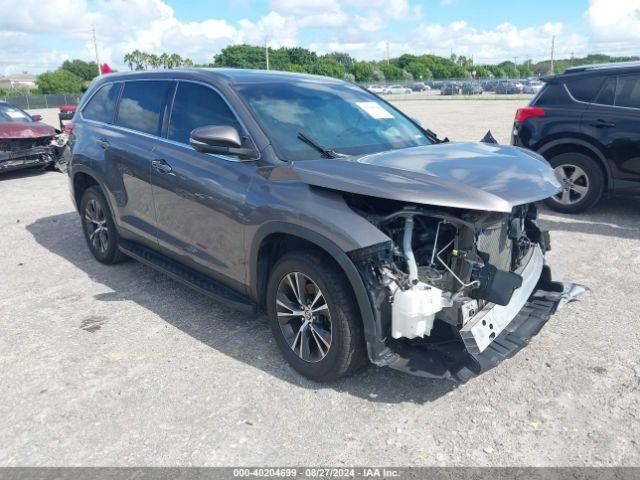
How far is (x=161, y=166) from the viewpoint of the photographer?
430cm

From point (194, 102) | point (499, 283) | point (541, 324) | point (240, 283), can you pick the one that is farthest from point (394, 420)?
point (194, 102)

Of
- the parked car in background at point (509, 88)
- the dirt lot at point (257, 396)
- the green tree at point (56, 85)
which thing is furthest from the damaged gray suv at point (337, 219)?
the green tree at point (56, 85)

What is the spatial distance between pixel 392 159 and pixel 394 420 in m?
1.57

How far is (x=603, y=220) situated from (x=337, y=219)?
5.32 meters

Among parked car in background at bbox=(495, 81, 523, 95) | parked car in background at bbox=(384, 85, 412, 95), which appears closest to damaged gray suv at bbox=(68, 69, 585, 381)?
parked car in background at bbox=(495, 81, 523, 95)

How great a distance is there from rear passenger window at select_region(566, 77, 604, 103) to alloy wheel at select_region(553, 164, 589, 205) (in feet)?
2.90

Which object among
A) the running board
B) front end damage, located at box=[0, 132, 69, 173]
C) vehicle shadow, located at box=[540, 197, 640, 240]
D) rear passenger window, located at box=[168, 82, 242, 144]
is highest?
rear passenger window, located at box=[168, 82, 242, 144]

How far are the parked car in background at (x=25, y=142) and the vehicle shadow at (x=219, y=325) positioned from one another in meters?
5.37

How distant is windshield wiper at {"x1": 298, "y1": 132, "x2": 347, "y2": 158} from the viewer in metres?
3.59

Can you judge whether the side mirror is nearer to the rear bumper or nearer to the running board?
the running board

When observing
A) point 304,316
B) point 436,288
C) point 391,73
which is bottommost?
point 304,316

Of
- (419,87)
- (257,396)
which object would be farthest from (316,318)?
(419,87)

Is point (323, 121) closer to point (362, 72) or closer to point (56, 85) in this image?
point (56, 85)

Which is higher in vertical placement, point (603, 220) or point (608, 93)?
point (608, 93)
